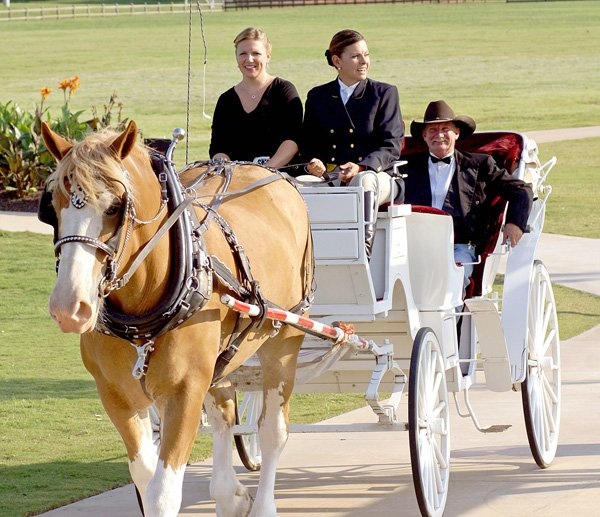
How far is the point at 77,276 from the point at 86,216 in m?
0.23

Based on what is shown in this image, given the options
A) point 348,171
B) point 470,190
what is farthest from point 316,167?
point 470,190

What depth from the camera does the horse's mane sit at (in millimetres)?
4531

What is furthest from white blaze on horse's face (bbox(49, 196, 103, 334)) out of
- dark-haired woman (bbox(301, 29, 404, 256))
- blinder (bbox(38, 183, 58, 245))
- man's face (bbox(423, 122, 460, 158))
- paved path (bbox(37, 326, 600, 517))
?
man's face (bbox(423, 122, 460, 158))

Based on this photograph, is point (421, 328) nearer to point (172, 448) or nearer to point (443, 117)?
point (443, 117)

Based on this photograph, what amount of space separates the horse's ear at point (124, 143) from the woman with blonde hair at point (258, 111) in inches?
96.9

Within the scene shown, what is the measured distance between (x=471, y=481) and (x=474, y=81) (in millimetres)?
38580

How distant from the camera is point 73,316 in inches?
171

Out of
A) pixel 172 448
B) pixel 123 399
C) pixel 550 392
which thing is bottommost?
pixel 550 392

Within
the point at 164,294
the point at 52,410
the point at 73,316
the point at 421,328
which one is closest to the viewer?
the point at 73,316

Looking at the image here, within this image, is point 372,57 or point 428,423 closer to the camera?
point 428,423

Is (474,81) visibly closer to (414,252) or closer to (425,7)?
(414,252)

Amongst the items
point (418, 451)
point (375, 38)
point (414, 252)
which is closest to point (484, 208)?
point (414, 252)

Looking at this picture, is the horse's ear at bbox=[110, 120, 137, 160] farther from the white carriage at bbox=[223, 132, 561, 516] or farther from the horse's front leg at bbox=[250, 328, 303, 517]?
the white carriage at bbox=[223, 132, 561, 516]

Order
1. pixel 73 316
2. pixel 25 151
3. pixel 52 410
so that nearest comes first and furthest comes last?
pixel 73 316 < pixel 52 410 < pixel 25 151
